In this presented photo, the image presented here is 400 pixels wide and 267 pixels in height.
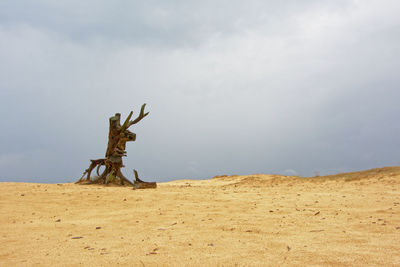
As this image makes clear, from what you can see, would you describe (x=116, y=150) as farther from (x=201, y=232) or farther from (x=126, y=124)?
(x=201, y=232)

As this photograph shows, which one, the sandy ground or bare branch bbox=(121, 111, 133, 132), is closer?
the sandy ground

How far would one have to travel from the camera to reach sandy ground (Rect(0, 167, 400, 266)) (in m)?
3.14

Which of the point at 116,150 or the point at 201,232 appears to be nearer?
the point at 201,232

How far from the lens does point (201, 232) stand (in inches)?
168

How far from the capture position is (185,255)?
324 centimetres

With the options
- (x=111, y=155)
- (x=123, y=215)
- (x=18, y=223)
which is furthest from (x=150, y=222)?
(x=111, y=155)

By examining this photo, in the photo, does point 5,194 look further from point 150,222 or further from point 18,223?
point 150,222

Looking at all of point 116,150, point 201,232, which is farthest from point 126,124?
point 201,232

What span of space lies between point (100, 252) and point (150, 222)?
1715 millimetres

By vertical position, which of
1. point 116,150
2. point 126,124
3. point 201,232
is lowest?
point 201,232

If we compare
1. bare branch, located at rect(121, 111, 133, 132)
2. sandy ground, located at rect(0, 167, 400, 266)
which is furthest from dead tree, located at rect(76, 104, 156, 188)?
sandy ground, located at rect(0, 167, 400, 266)

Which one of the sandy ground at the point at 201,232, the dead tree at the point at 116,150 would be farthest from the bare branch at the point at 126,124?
the sandy ground at the point at 201,232

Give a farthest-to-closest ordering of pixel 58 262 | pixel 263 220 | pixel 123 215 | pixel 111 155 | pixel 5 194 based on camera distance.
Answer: pixel 111 155 → pixel 5 194 → pixel 123 215 → pixel 263 220 → pixel 58 262

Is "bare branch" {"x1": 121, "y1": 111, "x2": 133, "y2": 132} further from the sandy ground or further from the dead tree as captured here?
the sandy ground
